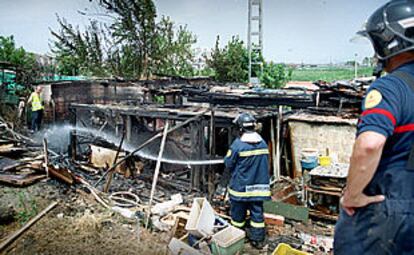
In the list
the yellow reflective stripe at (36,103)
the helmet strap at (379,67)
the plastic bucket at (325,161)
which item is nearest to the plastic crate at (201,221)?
the plastic bucket at (325,161)

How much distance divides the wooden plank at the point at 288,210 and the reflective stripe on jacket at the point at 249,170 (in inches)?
49.5

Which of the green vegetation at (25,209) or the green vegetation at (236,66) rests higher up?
the green vegetation at (236,66)

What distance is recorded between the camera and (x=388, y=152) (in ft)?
6.01

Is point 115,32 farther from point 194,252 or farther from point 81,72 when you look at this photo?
point 194,252

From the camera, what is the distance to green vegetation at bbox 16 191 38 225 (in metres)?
5.59

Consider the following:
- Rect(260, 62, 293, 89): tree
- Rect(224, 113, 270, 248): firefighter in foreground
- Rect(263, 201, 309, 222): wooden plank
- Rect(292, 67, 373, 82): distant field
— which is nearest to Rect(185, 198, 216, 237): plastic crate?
Rect(224, 113, 270, 248): firefighter in foreground

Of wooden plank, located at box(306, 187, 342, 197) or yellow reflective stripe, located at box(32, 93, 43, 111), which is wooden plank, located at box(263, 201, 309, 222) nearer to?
wooden plank, located at box(306, 187, 342, 197)

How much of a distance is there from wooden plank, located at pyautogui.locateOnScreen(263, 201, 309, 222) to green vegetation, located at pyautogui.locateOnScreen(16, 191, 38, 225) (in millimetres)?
3942

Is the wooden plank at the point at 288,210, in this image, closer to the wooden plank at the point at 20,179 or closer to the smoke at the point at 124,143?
the smoke at the point at 124,143

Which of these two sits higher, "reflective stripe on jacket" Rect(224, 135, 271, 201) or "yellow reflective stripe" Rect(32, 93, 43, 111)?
"yellow reflective stripe" Rect(32, 93, 43, 111)

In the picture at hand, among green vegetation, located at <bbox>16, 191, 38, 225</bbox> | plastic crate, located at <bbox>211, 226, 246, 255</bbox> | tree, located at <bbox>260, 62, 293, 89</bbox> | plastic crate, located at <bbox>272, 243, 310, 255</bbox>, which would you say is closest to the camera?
plastic crate, located at <bbox>272, 243, 310, 255</bbox>

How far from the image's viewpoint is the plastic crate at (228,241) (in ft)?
15.4

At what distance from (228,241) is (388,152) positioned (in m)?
3.40

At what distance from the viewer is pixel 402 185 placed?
1804 millimetres
